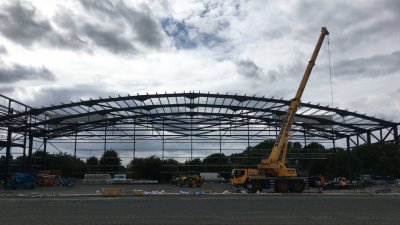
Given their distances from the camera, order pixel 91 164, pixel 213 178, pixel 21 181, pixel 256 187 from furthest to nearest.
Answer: pixel 213 178, pixel 91 164, pixel 21 181, pixel 256 187

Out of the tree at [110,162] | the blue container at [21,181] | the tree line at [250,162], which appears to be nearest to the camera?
the blue container at [21,181]

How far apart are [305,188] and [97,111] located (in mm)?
23651

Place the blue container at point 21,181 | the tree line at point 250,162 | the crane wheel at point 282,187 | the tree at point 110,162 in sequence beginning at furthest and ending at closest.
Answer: the tree at point 110,162 → the tree line at point 250,162 → the blue container at point 21,181 → the crane wheel at point 282,187

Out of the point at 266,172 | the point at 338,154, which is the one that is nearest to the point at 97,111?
the point at 266,172

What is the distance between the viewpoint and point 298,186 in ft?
118

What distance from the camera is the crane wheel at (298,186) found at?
35.9 metres

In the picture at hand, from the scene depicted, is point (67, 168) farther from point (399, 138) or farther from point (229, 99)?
point (399, 138)

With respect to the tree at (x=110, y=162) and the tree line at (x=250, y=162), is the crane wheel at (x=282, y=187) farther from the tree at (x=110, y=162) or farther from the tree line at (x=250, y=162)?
the tree at (x=110, y=162)

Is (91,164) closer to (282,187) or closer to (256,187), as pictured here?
(256,187)

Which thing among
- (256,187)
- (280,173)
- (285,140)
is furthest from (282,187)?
(285,140)

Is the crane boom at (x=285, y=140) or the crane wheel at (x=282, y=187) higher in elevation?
the crane boom at (x=285, y=140)

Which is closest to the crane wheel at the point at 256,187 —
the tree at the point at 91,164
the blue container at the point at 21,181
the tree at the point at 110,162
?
the blue container at the point at 21,181

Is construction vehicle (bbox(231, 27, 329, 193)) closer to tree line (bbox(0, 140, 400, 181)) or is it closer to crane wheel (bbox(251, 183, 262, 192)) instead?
crane wheel (bbox(251, 183, 262, 192))

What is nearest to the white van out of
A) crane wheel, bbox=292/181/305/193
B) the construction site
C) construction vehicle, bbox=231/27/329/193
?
the construction site
